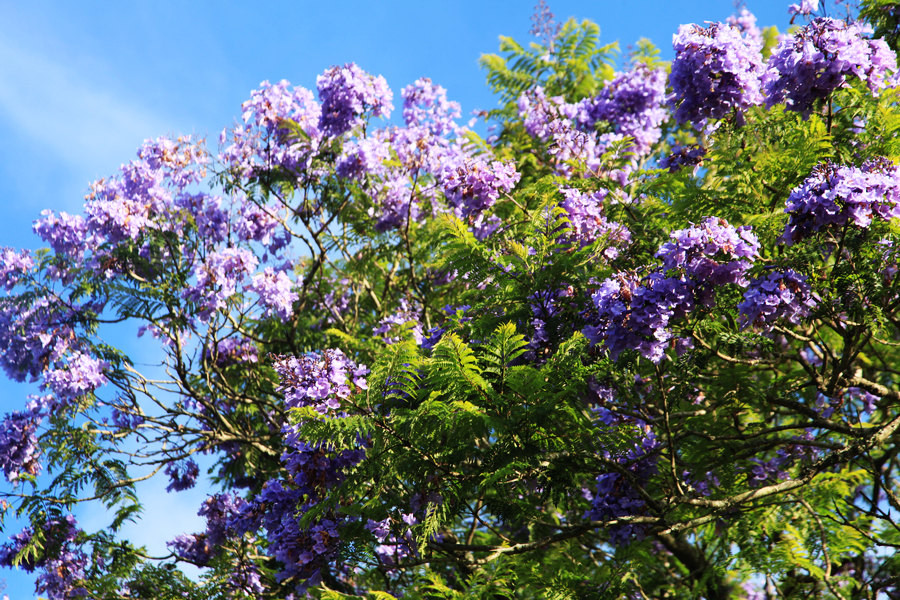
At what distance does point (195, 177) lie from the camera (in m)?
9.45

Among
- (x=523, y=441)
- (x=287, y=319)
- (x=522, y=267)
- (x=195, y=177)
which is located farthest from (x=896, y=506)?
(x=195, y=177)

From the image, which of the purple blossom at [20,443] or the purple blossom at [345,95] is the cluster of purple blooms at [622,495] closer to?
the purple blossom at [345,95]

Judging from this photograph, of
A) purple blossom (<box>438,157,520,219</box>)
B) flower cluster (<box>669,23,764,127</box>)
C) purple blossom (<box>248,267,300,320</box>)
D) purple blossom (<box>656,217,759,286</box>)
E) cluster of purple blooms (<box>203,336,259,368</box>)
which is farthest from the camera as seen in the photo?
cluster of purple blooms (<box>203,336,259,368</box>)

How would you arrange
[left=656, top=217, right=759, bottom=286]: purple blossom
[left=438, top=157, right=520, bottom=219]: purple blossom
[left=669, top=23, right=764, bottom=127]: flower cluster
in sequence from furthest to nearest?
1. [left=438, top=157, right=520, bottom=219]: purple blossom
2. [left=669, top=23, right=764, bottom=127]: flower cluster
3. [left=656, top=217, right=759, bottom=286]: purple blossom

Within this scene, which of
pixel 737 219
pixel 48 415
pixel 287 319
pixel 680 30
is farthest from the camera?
pixel 48 415

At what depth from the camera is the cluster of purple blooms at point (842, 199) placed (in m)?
3.77

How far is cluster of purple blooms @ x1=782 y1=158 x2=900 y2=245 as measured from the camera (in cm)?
377

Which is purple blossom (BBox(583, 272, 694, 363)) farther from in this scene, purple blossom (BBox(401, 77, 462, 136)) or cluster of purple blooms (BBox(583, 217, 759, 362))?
purple blossom (BBox(401, 77, 462, 136))

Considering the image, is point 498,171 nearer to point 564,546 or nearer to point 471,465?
point 471,465

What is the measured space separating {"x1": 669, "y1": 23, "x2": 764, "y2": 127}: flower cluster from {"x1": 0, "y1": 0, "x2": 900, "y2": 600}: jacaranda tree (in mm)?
21

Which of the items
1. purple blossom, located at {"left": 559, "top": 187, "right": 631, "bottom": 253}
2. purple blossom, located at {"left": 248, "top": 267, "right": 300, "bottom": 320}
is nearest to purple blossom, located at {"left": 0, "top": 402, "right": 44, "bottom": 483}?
purple blossom, located at {"left": 248, "top": 267, "right": 300, "bottom": 320}

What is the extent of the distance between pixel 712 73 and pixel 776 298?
1.89 metres

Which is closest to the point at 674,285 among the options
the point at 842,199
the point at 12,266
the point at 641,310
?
the point at 641,310

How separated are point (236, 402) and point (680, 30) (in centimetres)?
623
